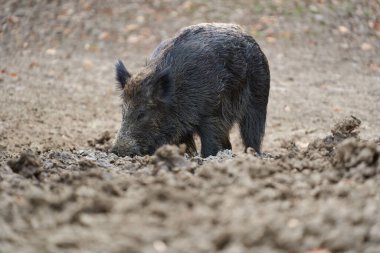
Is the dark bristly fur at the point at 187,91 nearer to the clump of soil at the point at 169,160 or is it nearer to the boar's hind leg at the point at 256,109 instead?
the boar's hind leg at the point at 256,109

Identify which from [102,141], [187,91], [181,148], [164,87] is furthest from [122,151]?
[181,148]

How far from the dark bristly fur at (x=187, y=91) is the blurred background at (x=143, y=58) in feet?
4.30

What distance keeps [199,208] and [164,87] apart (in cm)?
340

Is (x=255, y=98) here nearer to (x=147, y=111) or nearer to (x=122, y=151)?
(x=147, y=111)

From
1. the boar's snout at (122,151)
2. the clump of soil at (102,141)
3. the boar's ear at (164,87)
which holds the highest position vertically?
the boar's ear at (164,87)

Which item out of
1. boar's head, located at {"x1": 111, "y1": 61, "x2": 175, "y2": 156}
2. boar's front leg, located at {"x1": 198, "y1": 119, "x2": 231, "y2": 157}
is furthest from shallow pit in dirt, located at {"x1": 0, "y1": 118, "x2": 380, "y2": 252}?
boar's front leg, located at {"x1": 198, "y1": 119, "x2": 231, "y2": 157}

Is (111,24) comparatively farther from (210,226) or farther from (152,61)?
(210,226)

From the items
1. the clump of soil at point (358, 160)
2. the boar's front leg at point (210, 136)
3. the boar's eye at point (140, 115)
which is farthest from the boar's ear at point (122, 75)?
the clump of soil at point (358, 160)

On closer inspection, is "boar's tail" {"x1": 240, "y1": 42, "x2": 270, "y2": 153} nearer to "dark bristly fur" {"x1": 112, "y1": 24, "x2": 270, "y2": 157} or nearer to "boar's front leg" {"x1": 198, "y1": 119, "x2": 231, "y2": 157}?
"dark bristly fur" {"x1": 112, "y1": 24, "x2": 270, "y2": 157}

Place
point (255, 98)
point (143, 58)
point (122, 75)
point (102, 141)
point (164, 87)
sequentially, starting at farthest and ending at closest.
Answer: point (143, 58) → point (102, 141) → point (255, 98) → point (122, 75) → point (164, 87)

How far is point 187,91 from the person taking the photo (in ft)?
21.1

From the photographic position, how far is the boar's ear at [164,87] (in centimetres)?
625

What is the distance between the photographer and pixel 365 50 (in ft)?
39.1

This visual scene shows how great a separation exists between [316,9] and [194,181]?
1001 centimetres
